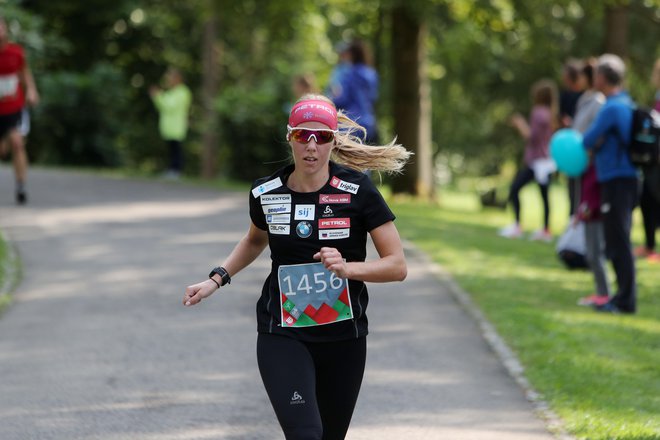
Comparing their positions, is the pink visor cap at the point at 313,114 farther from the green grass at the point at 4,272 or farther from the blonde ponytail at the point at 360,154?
the green grass at the point at 4,272

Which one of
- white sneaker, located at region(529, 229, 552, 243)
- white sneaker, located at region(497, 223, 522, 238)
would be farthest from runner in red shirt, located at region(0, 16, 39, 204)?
white sneaker, located at region(529, 229, 552, 243)

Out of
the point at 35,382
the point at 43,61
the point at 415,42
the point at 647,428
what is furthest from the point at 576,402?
the point at 43,61

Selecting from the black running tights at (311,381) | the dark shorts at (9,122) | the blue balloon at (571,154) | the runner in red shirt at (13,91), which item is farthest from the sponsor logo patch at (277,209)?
the dark shorts at (9,122)

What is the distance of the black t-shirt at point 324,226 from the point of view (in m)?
4.60

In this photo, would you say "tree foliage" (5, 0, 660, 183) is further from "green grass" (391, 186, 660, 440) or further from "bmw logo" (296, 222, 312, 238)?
"bmw logo" (296, 222, 312, 238)

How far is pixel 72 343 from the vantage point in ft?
27.0

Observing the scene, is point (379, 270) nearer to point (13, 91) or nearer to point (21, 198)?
point (13, 91)

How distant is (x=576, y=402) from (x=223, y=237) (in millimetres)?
6658

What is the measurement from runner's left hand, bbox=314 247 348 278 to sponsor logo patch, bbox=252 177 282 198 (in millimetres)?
508

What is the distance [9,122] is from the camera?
547 inches

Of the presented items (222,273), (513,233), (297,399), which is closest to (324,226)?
(222,273)

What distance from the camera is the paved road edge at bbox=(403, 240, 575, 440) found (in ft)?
21.0

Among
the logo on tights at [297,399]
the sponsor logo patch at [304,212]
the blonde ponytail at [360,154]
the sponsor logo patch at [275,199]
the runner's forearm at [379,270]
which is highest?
the blonde ponytail at [360,154]

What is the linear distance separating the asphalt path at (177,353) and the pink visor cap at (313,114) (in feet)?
7.12
